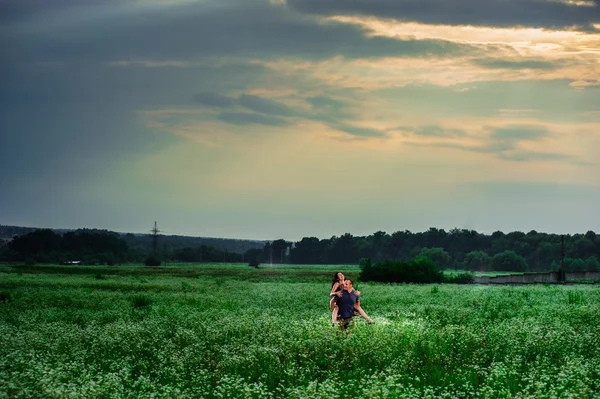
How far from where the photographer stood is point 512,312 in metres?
25.3

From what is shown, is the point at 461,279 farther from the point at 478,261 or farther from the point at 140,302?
the point at 478,261

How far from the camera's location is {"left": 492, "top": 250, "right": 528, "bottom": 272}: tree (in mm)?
164875

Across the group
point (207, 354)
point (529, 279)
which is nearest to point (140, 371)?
point (207, 354)

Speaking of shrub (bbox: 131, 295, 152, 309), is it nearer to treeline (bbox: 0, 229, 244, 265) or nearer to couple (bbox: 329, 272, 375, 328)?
couple (bbox: 329, 272, 375, 328)

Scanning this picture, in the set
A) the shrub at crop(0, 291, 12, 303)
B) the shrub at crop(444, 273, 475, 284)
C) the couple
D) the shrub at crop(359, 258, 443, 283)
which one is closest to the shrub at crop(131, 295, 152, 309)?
the shrub at crop(0, 291, 12, 303)

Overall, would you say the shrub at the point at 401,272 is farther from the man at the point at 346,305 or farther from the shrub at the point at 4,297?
the man at the point at 346,305

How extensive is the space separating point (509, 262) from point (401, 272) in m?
109

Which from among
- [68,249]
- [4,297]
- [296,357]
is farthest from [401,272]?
[68,249]

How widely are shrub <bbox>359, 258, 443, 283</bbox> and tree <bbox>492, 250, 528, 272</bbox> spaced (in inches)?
4119

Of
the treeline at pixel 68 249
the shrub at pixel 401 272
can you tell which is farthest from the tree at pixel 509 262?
the shrub at pixel 401 272

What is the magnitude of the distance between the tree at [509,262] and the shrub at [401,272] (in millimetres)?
104617

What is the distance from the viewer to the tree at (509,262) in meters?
165

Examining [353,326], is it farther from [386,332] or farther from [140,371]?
[140,371]

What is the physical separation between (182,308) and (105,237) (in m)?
174
